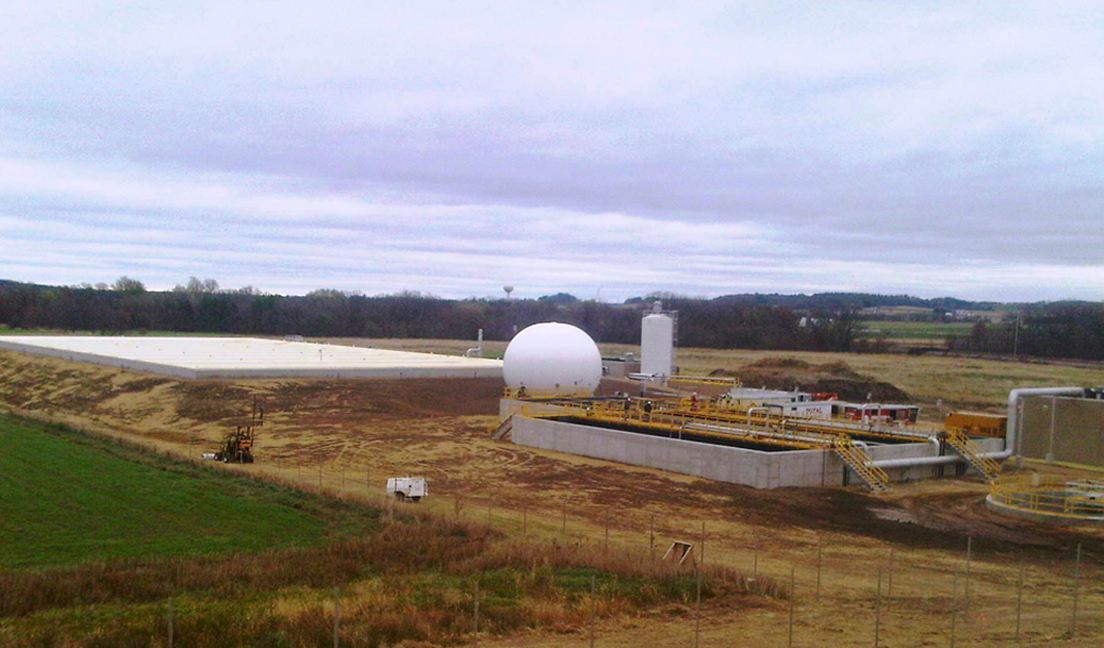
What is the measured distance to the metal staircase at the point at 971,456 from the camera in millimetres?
34884

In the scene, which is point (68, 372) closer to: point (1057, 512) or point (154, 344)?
point (154, 344)

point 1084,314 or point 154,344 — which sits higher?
point 1084,314

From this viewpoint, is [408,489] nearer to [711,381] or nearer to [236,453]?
[236,453]

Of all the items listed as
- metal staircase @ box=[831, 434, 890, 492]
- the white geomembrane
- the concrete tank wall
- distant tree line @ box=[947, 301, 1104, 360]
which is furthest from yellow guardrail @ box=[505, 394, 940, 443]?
distant tree line @ box=[947, 301, 1104, 360]

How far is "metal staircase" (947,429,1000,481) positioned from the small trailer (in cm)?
1985

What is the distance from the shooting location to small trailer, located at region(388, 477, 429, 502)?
26438 mm

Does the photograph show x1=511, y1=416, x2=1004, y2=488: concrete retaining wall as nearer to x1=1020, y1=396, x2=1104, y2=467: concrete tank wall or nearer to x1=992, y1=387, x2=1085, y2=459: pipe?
x1=992, y1=387, x2=1085, y2=459: pipe

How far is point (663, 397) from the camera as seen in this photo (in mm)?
51906

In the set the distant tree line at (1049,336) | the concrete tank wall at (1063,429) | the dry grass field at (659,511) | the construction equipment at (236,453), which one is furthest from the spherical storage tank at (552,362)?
the distant tree line at (1049,336)

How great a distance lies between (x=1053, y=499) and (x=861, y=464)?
5600mm

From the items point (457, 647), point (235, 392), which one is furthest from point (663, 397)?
point (457, 647)

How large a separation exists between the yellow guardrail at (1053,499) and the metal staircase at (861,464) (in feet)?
10.7

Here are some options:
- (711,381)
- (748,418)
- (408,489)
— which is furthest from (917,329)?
(408,489)

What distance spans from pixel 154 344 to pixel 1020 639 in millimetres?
76361
